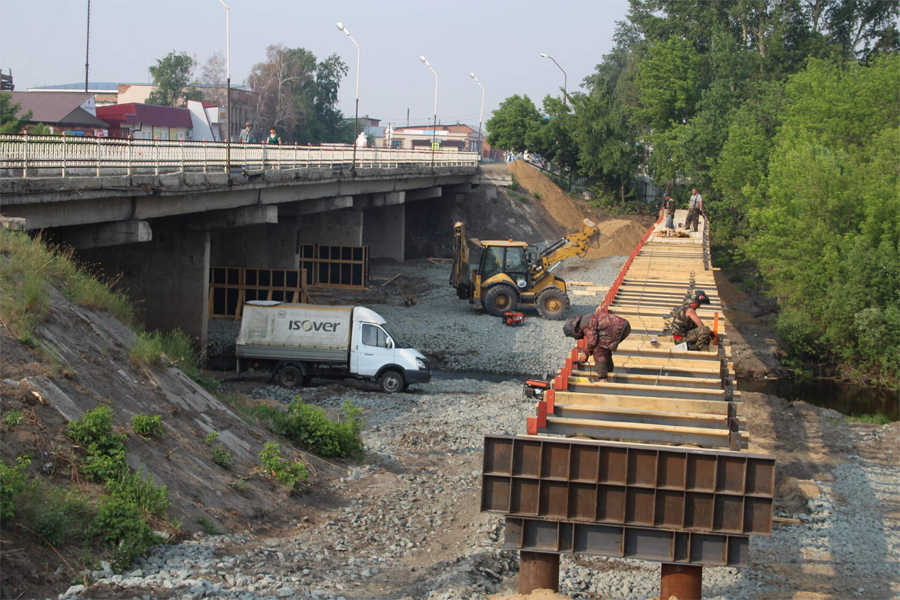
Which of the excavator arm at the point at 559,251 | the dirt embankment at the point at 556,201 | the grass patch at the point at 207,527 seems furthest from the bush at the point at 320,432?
the dirt embankment at the point at 556,201

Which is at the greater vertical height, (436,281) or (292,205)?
(292,205)

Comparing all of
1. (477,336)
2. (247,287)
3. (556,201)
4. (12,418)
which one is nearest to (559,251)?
(477,336)

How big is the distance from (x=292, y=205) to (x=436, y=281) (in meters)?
11.9

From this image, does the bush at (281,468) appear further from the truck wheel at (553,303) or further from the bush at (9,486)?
the truck wheel at (553,303)

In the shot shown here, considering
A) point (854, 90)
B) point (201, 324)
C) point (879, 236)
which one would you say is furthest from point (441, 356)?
point (854, 90)

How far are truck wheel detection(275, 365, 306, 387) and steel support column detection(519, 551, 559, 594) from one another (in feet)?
44.9

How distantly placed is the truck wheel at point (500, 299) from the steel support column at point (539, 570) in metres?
23.9

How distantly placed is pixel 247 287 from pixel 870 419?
21535 millimetres

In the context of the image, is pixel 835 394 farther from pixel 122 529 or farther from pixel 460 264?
pixel 122 529

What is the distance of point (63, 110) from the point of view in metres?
57.3

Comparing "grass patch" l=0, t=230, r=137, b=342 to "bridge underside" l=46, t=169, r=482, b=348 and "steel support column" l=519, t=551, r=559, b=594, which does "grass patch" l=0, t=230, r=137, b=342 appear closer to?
"bridge underside" l=46, t=169, r=482, b=348

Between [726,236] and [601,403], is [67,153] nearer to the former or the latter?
[601,403]

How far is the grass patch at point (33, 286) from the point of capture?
1242 centimetres

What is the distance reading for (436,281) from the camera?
4366 cm
